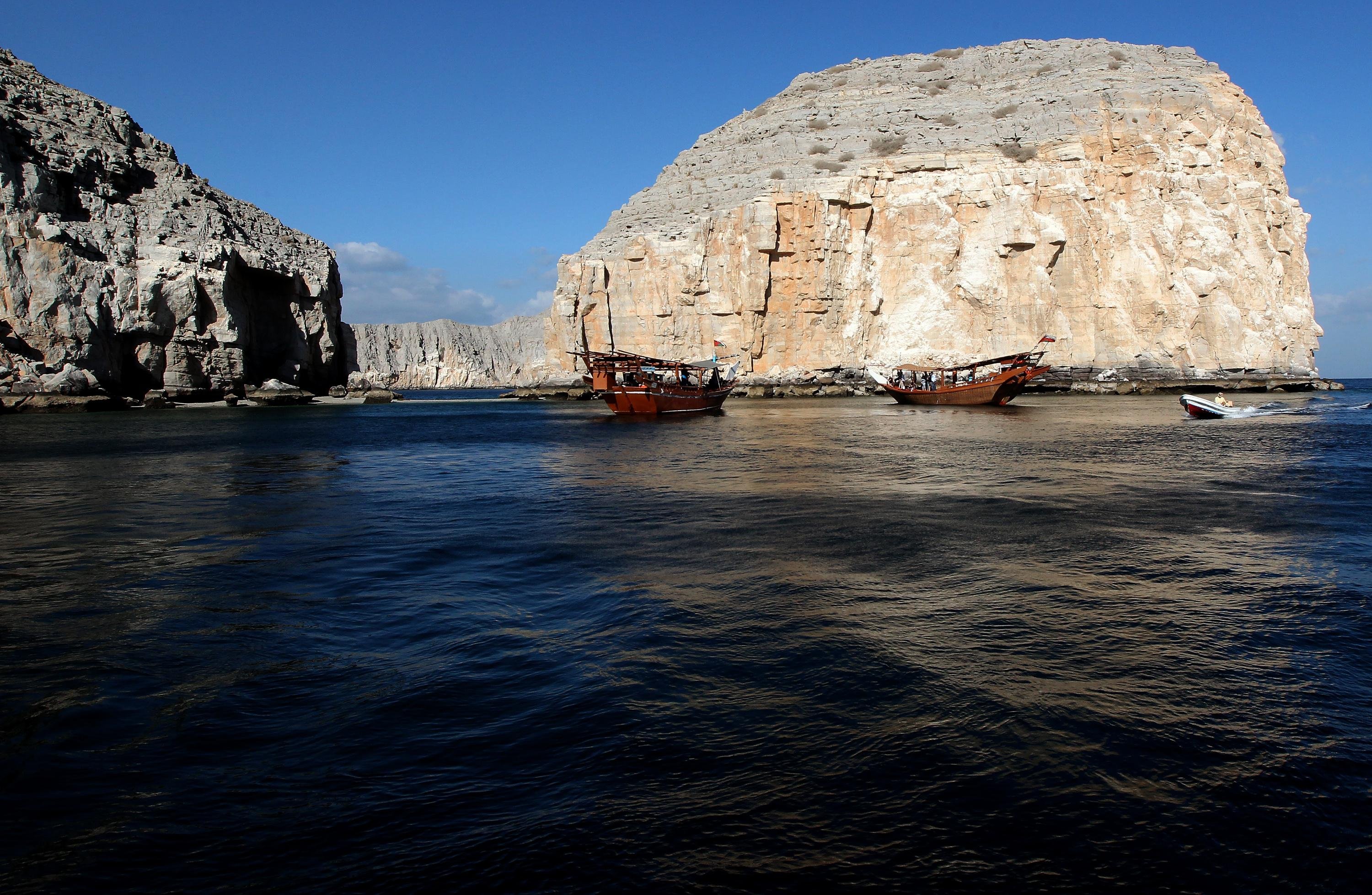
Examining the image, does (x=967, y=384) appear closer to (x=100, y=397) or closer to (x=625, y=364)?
(x=625, y=364)

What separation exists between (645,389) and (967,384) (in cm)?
2159

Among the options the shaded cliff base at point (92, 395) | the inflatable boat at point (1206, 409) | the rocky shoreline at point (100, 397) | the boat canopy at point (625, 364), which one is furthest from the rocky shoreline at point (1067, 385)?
the inflatable boat at point (1206, 409)

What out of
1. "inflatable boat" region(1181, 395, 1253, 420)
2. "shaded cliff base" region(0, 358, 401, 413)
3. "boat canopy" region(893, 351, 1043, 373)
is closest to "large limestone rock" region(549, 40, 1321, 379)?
"boat canopy" region(893, 351, 1043, 373)

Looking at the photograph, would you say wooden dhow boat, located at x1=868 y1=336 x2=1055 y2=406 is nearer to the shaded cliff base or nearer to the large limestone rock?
the large limestone rock

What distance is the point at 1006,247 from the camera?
61219 mm

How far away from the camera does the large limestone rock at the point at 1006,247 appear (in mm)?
60250

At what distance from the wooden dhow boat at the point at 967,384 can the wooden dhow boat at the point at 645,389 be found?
13.3 meters

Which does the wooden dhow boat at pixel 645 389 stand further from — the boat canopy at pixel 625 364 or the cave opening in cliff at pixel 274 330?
the cave opening in cliff at pixel 274 330

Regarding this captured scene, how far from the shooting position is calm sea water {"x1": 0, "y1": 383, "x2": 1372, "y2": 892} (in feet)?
10.8

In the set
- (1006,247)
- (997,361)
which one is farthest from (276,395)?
(1006,247)

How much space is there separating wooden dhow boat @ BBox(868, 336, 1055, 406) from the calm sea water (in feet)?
118

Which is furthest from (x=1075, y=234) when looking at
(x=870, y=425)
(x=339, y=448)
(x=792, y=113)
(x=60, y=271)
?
(x=60, y=271)

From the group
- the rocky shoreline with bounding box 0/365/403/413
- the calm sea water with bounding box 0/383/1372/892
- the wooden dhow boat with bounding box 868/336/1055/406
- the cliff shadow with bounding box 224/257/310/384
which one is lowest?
the calm sea water with bounding box 0/383/1372/892

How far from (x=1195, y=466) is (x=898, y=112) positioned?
65.8m
